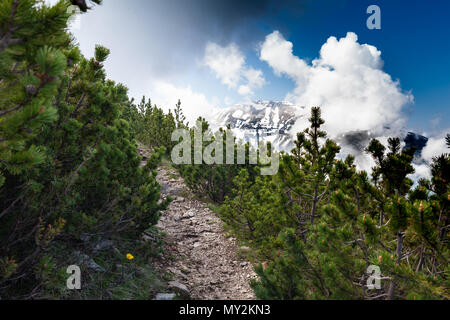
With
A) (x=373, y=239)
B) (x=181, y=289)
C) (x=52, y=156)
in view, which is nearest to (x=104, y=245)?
(x=181, y=289)

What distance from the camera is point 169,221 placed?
6.94 m

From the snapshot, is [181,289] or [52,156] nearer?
[52,156]

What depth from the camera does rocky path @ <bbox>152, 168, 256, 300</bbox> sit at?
13.3 feet

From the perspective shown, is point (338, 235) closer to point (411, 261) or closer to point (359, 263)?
point (359, 263)

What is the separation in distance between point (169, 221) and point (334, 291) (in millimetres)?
5430

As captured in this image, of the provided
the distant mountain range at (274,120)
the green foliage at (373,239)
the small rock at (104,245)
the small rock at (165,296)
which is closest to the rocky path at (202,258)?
the small rock at (165,296)

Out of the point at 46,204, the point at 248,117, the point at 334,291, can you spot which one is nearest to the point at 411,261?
the point at 334,291

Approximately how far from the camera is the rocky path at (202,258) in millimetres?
4050

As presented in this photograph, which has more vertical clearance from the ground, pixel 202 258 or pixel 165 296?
pixel 165 296

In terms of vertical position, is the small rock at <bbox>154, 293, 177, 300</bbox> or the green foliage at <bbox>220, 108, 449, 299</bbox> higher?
the green foliage at <bbox>220, 108, 449, 299</bbox>

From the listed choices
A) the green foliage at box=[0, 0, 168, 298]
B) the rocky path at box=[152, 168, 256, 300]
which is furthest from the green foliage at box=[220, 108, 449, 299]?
the green foliage at box=[0, 0, 168, 298]

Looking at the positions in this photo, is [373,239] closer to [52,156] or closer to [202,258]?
[52,156]

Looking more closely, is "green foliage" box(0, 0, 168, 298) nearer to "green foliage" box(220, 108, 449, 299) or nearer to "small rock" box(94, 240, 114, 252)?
"small rock" box(94, 240, 114, 252)

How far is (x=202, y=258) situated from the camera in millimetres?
5242
